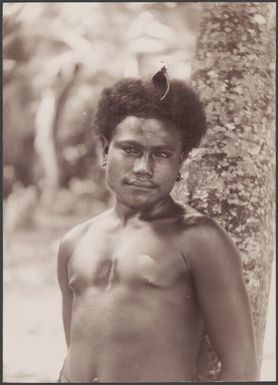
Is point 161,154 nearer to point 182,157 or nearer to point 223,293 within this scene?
point 182,157

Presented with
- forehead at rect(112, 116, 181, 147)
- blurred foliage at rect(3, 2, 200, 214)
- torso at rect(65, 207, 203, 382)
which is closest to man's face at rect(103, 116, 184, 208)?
forehead at rect(112, 116, 181, 147)

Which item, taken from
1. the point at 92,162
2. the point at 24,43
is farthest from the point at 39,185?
the point at 24,43

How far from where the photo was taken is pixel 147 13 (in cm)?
207

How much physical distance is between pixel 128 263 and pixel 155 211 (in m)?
0.19

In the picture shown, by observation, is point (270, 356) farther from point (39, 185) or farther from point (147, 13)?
point (147, 13)

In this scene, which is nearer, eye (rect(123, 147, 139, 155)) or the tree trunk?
eye (rect(123, 147, 139, 155))

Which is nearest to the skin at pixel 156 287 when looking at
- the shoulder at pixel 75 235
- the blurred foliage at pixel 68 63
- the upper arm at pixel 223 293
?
the upper arm at pixel 223 293

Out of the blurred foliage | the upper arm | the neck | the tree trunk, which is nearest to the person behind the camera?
the upper arm

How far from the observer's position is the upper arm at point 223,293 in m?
1.67

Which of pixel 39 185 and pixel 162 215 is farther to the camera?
pixel 39 185

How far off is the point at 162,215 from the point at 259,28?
79 centimetres

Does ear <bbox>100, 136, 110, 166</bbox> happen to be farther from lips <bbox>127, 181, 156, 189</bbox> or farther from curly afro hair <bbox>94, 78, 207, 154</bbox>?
lips <bbox>127, 181, 156, 189</bbox>

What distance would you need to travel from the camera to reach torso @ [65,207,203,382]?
1.70m

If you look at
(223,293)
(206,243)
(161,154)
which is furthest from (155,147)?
(223,293)
